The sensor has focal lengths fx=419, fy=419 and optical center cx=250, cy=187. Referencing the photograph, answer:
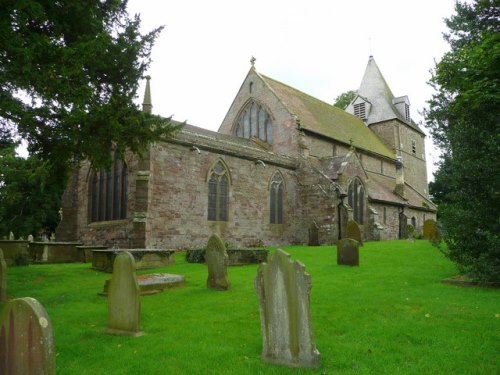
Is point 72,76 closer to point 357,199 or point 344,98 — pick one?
point 357,199

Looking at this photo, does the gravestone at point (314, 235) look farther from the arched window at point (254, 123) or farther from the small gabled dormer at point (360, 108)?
the small gabled dormer at point (360, 108)

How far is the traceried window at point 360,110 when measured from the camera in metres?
40.8

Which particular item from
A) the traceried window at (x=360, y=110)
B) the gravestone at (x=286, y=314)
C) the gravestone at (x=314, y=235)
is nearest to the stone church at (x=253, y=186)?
the gravestone at (x=314, y=235)

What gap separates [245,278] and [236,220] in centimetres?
1012

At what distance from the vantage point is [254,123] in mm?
28719

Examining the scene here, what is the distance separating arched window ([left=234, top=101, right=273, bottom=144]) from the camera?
27.7m

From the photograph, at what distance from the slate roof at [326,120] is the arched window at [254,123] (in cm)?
167

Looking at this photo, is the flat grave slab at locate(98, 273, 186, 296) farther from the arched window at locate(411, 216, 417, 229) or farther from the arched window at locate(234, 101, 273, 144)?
the arched window at locate(411, 216, 417, 229)

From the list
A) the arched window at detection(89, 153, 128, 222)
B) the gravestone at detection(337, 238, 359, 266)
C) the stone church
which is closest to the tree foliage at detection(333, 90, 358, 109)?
the stone church

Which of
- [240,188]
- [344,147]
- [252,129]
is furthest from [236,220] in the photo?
[344,147]

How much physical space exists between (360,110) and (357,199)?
60.3ft

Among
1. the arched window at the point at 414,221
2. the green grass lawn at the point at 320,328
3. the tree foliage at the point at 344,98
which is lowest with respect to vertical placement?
the green grass lawn at the point at 320,328

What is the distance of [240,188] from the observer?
2130cm

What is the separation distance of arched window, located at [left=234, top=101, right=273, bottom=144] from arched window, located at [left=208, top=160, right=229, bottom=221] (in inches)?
292
